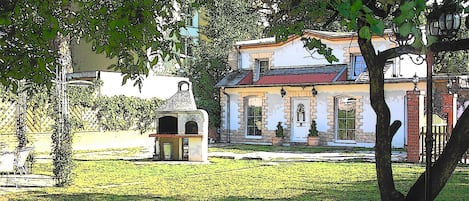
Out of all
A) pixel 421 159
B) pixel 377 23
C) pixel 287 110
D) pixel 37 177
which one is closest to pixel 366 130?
pixel 287 110

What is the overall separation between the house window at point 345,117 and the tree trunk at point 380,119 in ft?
60.2

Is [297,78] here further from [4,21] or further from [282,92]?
[4,21]

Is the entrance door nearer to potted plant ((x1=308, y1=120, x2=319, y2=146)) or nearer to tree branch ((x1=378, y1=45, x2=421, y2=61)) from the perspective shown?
potted plant ((x1=308, y1=120, x2=319, y2=146))

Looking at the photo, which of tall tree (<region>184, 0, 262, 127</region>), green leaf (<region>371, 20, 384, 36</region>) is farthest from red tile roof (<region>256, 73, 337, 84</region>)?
green leaf (<region>371, 20, 384, 36</region>)

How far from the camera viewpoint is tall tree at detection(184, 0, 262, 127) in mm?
28203

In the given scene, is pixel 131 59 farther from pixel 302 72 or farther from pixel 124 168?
pixel 302 72

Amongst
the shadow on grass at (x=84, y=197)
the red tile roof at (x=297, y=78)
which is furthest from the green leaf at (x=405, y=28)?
the red tile roof at (x=297, y=78)

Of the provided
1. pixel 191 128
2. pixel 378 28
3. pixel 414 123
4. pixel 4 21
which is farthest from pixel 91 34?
pixel 414 123

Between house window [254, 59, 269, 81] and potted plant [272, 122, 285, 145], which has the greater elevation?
house window [254, 59, 269, 81]

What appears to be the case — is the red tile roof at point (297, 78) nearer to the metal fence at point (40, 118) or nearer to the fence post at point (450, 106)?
the fence post at point (450, 106)

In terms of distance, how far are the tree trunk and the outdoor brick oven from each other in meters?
10.9

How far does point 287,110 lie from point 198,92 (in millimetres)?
5742

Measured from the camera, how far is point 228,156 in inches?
699

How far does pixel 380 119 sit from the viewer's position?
195 inches
